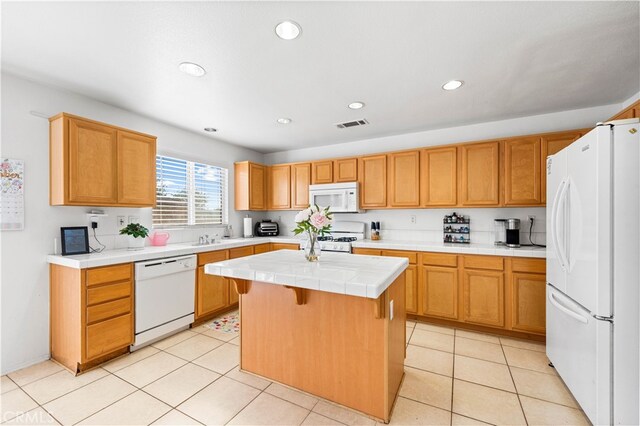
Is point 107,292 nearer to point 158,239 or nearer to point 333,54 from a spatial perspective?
point 158,239

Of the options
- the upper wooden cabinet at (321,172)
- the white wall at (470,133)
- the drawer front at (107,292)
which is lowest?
the drawer front at (107,292)

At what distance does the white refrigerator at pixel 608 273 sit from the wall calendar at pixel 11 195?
4401mm

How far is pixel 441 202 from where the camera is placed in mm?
3605

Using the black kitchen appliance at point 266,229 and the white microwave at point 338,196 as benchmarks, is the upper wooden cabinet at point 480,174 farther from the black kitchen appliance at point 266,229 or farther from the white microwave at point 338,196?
the black kitchen appliance at point 266,229

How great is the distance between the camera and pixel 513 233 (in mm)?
3221

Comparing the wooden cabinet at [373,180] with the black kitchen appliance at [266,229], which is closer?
the wooden cabinet at [373,180]

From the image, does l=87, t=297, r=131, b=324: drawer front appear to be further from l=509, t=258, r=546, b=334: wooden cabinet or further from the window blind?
l=509, t=258, r=546, b=334: wooden cabinet

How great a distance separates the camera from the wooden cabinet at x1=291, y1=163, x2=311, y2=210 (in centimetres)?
464

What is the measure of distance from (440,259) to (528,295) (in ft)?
3.02

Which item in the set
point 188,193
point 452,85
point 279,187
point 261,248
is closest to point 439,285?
point 452,85

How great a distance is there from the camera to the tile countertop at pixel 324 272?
4.89 feet

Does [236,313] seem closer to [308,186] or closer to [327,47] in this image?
[308,186]

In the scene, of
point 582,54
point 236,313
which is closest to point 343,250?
point 236,313

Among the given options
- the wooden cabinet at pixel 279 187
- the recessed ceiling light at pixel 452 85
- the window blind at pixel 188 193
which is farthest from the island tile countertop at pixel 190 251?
the recessed ceiling light at pixel 452 85
